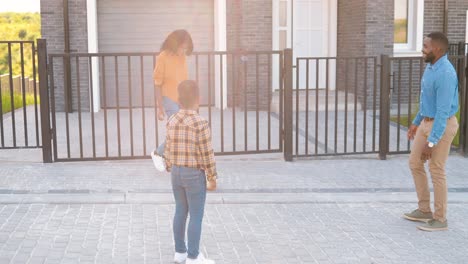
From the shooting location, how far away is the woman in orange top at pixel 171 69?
7980 mm

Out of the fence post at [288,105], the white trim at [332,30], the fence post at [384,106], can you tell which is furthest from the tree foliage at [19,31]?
the fence post at [384,106]

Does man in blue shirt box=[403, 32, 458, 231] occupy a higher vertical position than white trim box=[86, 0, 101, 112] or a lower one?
lower

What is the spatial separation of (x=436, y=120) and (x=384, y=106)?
12.2ft

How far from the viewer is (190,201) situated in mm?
5297

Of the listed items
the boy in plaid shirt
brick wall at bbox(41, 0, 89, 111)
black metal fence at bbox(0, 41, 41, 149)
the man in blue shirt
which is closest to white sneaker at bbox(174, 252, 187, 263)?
the boy in plaid shirt

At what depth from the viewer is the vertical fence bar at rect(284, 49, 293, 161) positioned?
31.8 feet

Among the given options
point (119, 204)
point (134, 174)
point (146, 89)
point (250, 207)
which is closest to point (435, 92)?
point (250, 207)

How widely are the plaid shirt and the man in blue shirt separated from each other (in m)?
2.25

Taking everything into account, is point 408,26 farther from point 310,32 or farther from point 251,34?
point 251,34

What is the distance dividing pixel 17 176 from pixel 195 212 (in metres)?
4.23

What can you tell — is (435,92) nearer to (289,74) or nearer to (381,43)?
(289,74)

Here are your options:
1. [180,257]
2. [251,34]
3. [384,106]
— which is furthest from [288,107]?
[251,34]

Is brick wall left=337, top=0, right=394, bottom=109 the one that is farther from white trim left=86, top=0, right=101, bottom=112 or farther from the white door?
white trim left=86, top=0, right=101, bottom=112

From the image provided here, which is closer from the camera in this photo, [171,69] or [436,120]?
[436,120]
